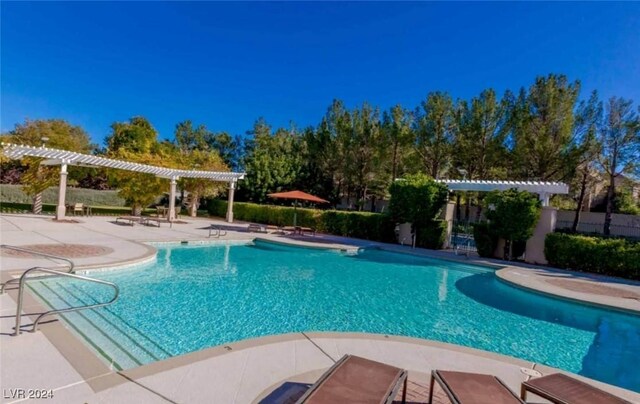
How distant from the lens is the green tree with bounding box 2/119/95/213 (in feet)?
69.1

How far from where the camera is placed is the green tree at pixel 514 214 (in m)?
14.5

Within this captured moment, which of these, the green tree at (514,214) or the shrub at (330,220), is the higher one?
the green tree at (514,214)

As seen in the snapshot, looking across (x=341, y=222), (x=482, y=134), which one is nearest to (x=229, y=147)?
(x=341, y=222)

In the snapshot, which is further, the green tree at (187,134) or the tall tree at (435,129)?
the green tree at (187,134)

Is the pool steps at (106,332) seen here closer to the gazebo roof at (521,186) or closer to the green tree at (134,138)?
the gazebo roof at (521,186)

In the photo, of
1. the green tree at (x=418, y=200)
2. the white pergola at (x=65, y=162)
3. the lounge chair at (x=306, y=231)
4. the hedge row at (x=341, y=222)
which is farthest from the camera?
the lounge chair at (x=306, y=231)

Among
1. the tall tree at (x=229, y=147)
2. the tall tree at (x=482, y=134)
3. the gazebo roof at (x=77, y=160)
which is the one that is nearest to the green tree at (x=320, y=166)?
the gazebo roof at (x=77, y=160)

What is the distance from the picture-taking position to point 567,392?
3.00 m

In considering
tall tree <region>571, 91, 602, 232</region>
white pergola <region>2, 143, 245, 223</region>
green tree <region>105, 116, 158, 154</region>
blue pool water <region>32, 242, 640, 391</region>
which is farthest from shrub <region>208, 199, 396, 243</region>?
green tree <region>105, 116, 158, 154</region>

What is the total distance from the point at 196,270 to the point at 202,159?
22.6 meters

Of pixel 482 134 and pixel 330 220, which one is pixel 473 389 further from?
pixel 482 134

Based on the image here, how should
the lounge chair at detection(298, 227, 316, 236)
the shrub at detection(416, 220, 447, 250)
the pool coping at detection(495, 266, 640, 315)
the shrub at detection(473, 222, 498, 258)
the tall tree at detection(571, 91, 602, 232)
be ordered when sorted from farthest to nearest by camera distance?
the tall tree at detection(571, 91, 602, 232) < the lounge chair at detection(298, 227, 316, 236) < the shrub at detection(416, 220, 447, 250) < the shrub at detection(473, 222, 498, 258) < the pool coping at detection(495, 266, 640, 315)

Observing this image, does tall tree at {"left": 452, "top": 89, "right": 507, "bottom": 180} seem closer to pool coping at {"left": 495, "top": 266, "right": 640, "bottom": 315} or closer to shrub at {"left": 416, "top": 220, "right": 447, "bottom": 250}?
shrub at {"left": 416, "top": 220, "right": 447, "bottom": 250}

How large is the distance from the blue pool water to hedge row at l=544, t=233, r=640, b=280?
4.40 m
